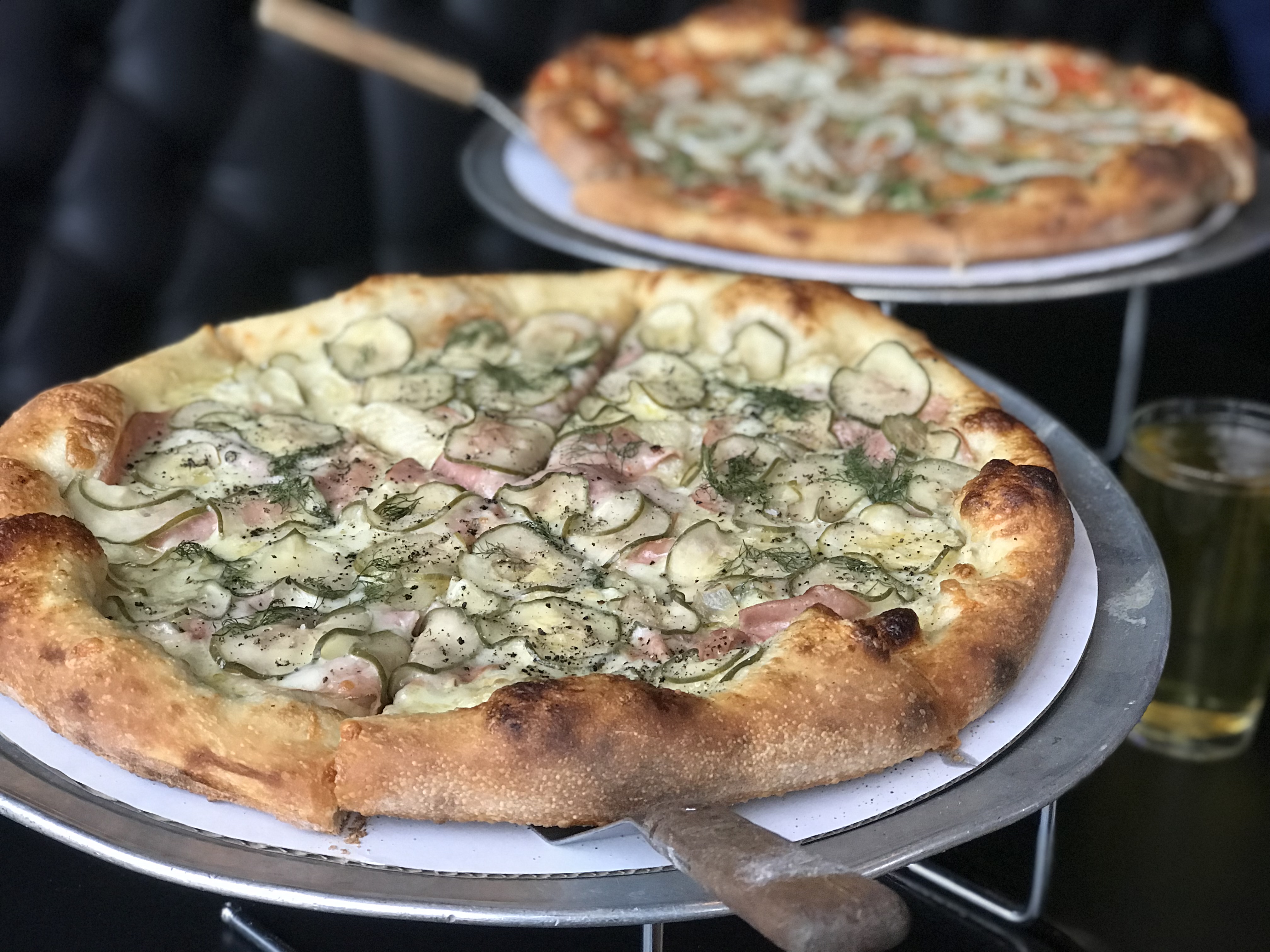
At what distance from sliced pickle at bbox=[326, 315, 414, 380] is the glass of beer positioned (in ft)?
4.65

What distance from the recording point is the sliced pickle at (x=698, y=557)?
2002mm

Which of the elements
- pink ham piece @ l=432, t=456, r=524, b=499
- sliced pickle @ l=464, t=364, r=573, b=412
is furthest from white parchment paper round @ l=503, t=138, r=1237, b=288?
pink ham piece @ l=432, t=456, r=524, b=499

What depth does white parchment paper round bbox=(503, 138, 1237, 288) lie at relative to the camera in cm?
324

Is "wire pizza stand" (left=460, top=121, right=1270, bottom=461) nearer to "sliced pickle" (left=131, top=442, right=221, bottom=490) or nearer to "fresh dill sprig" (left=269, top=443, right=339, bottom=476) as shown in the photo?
"fresh dill sprig" (left=269, top=443, right=339, bottom=476)

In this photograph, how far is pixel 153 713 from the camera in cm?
162

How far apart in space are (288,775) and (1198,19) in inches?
249

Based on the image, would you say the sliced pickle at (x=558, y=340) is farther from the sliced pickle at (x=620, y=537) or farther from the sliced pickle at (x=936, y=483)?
the sliced pickle at (x=936, y=483)

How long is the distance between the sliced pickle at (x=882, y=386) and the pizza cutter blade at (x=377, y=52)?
1820mm

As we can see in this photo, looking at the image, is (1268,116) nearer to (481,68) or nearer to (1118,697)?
(481,68)

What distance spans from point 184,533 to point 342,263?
10.7ft

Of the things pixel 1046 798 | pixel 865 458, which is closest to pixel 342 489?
pixel 865 458

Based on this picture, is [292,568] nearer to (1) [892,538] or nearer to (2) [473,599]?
(2) [473,599]

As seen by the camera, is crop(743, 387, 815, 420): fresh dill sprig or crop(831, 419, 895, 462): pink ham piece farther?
crop(743, 387, 815, 420): fresh dill sprig

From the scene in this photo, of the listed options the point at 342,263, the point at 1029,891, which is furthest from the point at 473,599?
the point at 342,263
